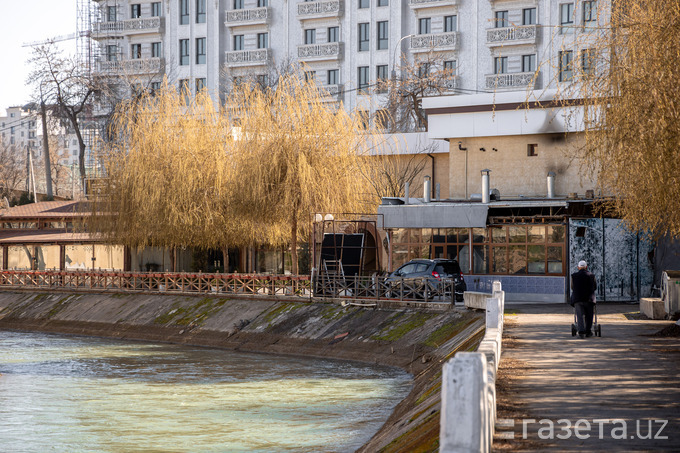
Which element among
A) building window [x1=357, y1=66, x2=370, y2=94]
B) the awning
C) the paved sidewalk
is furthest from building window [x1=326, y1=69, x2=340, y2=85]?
the paved sidewalk

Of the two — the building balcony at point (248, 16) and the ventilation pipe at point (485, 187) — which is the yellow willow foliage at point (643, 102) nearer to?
the ventilation pipe at point (485, 187)

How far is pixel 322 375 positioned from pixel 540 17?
44.0 metres

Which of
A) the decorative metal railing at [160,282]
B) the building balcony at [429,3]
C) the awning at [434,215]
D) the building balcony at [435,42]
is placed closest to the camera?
the awning at [434,215]

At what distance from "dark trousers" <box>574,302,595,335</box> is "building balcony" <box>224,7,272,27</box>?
58.3 metres

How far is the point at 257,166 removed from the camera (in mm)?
40719

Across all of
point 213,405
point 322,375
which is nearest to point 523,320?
point 322,375

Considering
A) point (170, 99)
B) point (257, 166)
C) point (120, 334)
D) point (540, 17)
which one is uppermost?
point (540, 17)

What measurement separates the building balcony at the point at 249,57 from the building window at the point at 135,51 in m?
9.64

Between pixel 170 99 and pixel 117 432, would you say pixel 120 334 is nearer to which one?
pixel 170 99

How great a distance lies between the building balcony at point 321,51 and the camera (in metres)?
70.5

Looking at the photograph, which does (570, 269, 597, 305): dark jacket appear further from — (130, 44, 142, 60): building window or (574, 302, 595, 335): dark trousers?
(130, 44, 142, 60): building window

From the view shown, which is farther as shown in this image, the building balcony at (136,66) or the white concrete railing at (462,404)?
the building balcony at (136,66)

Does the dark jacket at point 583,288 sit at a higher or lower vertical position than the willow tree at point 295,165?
lower

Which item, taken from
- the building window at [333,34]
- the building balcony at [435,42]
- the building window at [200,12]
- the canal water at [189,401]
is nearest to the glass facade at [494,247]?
the canal water at [189,401]
